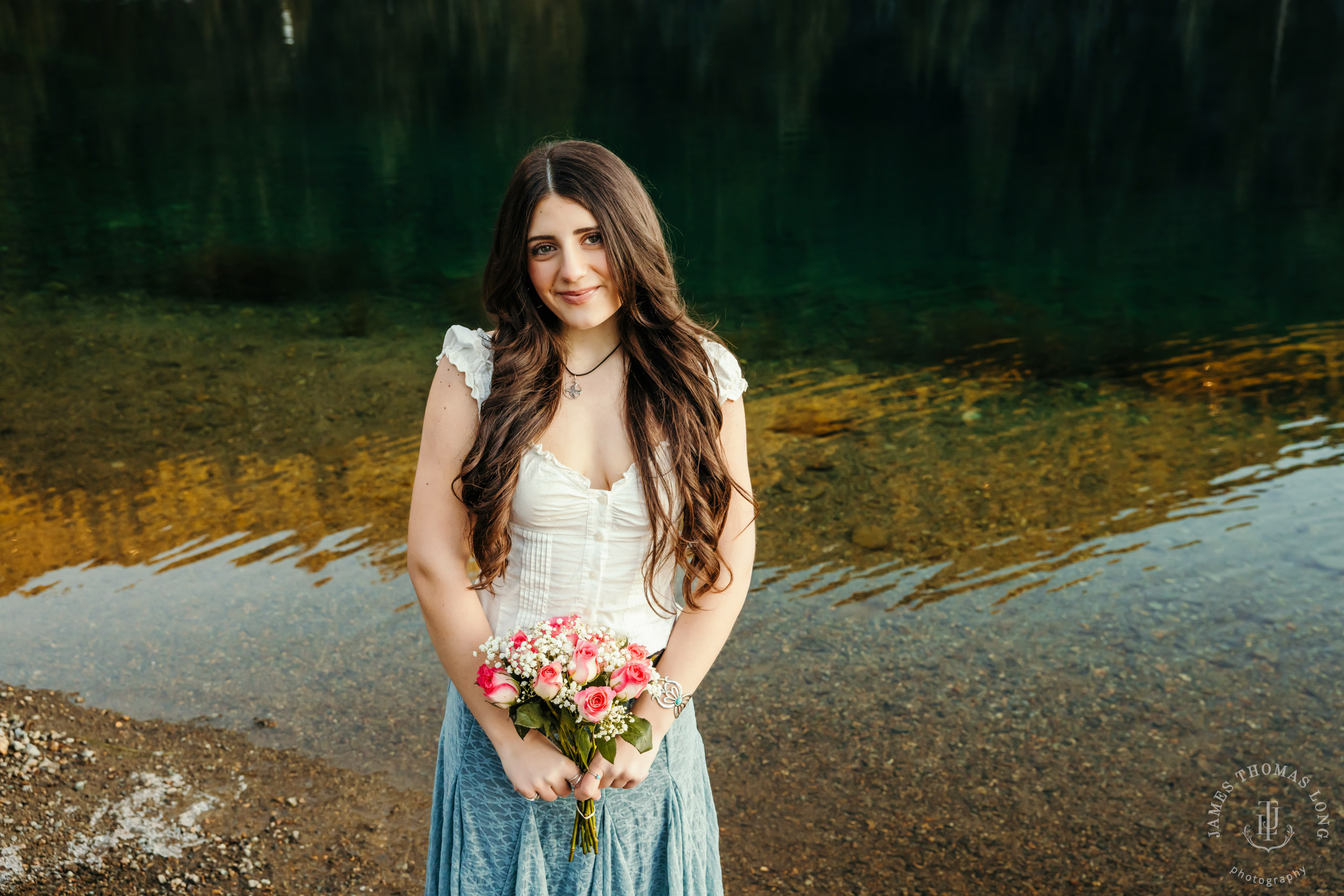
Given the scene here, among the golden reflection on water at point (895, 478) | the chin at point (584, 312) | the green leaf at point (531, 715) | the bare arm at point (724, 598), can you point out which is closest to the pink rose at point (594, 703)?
the green leaf at point (531, 715)

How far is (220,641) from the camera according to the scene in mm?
5383

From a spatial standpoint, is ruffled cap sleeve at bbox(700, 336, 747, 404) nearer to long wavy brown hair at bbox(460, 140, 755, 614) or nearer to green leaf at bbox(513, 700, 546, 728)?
long wavy brown hair at bbox(460, 140, 755, 614)

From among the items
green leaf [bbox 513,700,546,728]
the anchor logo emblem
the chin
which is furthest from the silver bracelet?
the anchor logo emblem

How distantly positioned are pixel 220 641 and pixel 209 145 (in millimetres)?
18713

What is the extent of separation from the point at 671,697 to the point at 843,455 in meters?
5.64

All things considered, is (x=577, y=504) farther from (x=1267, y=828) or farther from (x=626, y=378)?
(x=1267, y=828)

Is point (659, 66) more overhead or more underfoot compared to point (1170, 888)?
more overhead

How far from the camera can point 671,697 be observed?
2.35 metres

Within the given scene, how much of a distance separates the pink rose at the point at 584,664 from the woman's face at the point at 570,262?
688mm

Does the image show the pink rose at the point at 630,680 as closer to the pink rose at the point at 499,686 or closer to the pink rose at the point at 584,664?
the pink rose at the point at 584,664

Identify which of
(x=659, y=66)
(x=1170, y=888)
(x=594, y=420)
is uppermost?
(x=659, y=66)

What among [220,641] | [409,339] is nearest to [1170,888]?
[220,641]

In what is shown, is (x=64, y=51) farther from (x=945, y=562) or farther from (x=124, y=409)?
(x=945, y=562)

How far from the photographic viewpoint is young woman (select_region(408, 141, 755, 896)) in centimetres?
229
